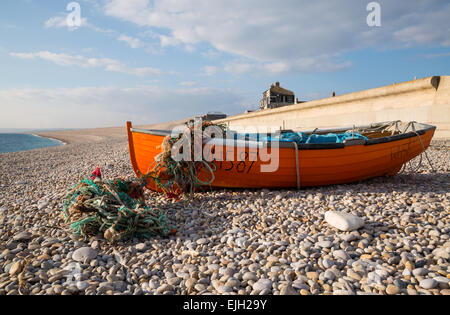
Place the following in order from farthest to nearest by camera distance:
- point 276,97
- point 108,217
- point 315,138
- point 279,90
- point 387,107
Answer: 1. point 279,90
2. point 276,97
3. point 387,107
4. point 315,138
5. point 108,217

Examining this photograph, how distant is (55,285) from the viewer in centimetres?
214

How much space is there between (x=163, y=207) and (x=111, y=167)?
5.18m

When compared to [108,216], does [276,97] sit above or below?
above

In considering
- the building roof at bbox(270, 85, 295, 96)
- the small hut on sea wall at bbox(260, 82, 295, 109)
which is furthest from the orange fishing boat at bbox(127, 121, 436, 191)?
the building roof at bbox(270, 85, 295, 96)

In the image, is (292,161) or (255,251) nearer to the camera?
(255,251)

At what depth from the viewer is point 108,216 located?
10.0 feet

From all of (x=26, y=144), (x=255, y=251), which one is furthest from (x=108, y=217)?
(x=26, y=144)

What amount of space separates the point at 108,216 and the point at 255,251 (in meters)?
1.85

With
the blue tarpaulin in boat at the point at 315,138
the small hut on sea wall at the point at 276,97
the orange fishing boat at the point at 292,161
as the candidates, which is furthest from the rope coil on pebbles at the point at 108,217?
the small hut on sea wall at the point at 276,97

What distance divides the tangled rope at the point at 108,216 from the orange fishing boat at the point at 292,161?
1.20 m

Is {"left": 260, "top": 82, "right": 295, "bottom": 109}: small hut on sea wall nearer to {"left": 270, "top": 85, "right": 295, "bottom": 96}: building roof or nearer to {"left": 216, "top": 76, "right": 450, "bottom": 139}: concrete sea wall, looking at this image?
{"left": 270, "top": 85, "right": 295, "bottom": 96}: building roof

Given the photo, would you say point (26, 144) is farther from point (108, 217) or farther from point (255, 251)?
point (255, 251)
